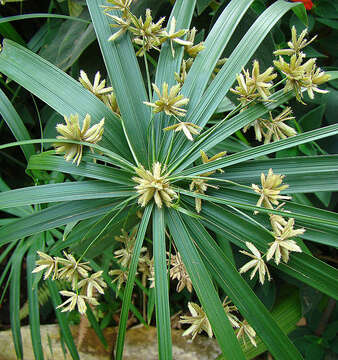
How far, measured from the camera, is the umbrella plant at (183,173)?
23.6 inches

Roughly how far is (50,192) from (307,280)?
467 mm

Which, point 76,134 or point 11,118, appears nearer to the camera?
point 76,134

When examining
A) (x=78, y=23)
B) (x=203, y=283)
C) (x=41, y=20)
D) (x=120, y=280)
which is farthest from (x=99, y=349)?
(x=41, y=20)

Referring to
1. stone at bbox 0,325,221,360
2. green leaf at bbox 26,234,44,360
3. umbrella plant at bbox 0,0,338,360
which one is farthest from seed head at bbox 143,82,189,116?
stone at bbox 0,325,221,360

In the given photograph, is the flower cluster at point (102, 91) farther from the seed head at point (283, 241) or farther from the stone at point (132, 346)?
the stone at point (132, 346)

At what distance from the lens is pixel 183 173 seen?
2.10ft

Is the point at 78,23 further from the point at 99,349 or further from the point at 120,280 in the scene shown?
the point at 99,349

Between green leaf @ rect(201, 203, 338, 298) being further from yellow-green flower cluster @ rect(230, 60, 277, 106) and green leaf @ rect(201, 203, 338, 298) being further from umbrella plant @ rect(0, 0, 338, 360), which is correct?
yellow-green flower cluster @ rect(230, 60, 277, 106)

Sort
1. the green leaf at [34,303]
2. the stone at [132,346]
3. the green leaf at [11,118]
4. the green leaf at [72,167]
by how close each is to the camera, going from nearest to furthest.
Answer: the green leaf at [72,167] → the green leaf at [11,118] → the green leaf at [34,303] → the stone at [132,346]

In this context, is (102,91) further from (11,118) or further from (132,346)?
(132,346)

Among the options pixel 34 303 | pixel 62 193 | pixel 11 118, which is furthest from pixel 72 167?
pixel 34 303

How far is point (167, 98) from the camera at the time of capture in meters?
0.59

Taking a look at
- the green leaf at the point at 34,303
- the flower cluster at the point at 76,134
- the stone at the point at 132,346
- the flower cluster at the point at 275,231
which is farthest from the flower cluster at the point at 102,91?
the stone at the point at 132,346

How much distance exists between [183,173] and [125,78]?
0.75 ft
